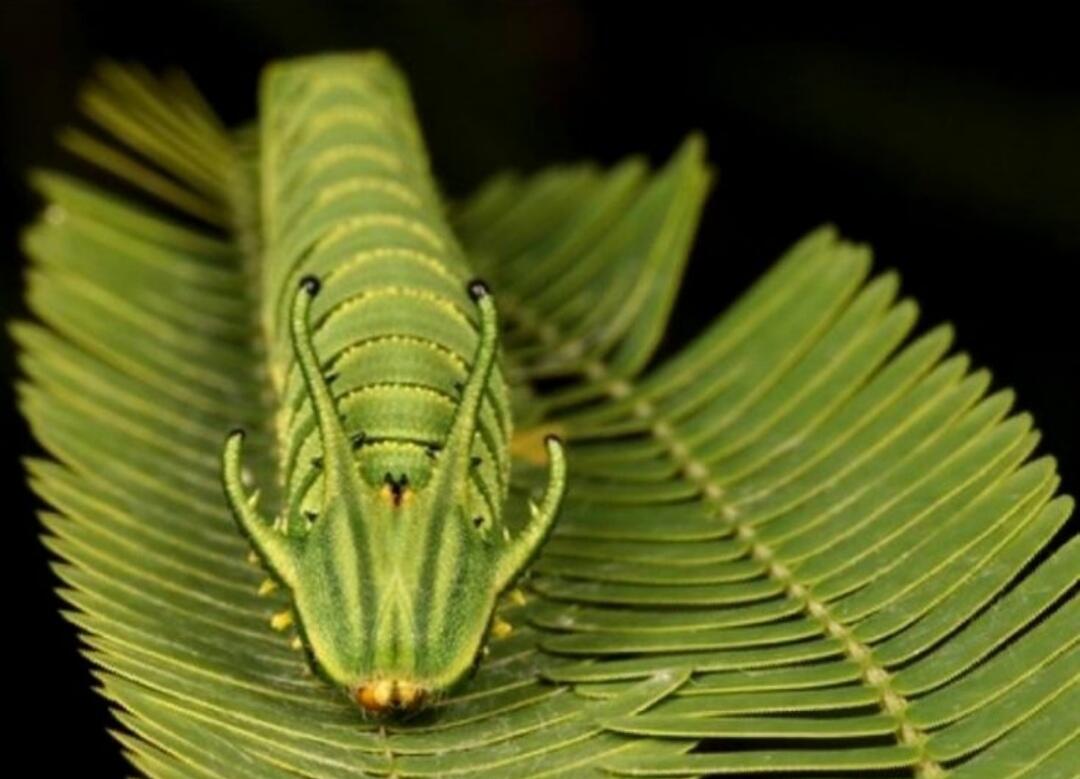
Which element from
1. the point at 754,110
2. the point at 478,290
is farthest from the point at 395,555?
the point at 754,110

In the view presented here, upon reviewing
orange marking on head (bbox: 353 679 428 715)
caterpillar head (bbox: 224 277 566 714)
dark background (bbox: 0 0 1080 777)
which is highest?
dark background (bbox: 0 0 1080 777)

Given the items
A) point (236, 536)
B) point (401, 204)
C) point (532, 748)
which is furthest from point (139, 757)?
point (401, 204)

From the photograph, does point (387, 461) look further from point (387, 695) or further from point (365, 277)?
point (365, 277)

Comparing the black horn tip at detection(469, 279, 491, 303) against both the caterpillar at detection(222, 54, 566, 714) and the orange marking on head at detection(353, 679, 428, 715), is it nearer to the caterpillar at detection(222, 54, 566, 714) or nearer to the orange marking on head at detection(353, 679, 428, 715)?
the caterpillar at detection(222, 54, 566, 714)

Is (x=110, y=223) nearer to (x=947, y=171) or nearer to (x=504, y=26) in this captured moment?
(x=504, y=26)

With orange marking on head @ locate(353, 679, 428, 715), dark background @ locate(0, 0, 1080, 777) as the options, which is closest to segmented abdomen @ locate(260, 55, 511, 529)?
orange marking on head @ locate(353, 679, 428, 715)

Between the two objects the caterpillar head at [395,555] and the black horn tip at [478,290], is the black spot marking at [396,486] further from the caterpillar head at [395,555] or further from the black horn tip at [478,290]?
the black horn tip at [478,290]

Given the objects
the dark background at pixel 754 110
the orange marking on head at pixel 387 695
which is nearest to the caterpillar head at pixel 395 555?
the orange marking on head at pixel 387 695
